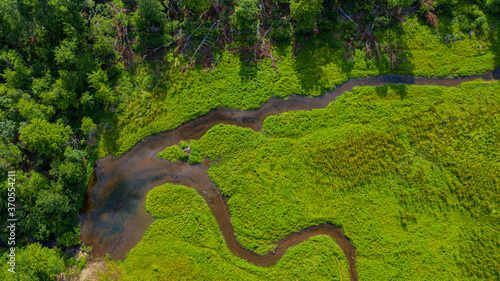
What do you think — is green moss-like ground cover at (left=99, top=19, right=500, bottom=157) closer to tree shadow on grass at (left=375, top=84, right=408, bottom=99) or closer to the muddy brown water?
the muddy brown water

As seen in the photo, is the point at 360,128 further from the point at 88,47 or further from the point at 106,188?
the point at 88,47

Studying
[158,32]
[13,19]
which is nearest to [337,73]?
[158,32]

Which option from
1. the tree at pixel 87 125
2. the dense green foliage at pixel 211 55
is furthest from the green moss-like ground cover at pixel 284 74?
the tree at pixel 87 125

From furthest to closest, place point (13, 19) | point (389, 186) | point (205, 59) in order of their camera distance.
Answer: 1. point (205, 59)
2. point (389, 186)
3. point (13, 19)

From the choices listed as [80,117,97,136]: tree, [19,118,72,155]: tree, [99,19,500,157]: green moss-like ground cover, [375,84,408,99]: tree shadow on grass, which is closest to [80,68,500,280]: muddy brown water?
[375,84,408,99]: tree shadow on grass

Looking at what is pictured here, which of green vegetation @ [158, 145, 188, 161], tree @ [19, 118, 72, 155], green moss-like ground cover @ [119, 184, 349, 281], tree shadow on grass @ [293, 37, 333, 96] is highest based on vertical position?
tree shadow on grass @ [293, 37, 333, 96]

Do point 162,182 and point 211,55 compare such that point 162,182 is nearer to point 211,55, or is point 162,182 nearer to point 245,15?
point 211,55
